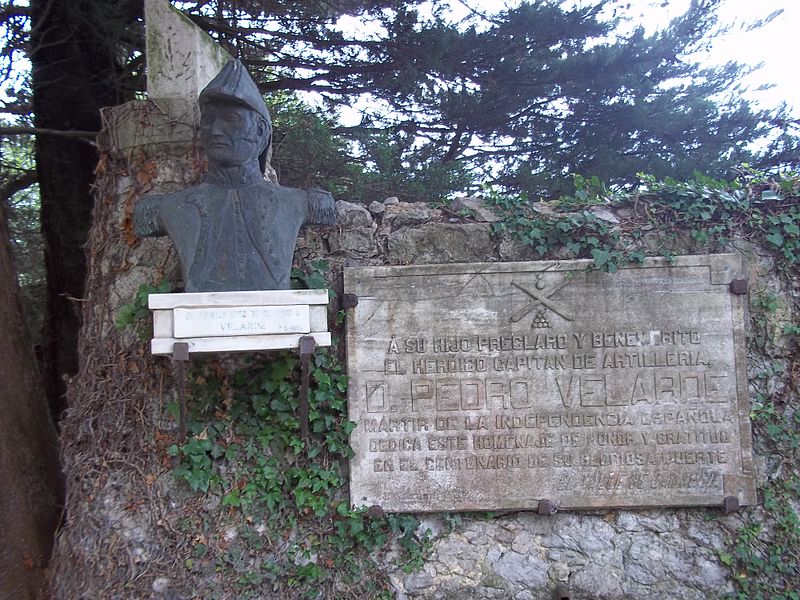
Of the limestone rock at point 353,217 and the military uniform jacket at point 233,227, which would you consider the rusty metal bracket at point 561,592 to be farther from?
the limestone rock at point 353,217

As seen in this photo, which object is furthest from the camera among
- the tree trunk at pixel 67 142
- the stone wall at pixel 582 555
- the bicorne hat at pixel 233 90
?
the tree trunk at pixel 67 142

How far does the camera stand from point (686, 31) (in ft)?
23.8

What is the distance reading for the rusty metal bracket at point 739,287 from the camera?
12.4ft

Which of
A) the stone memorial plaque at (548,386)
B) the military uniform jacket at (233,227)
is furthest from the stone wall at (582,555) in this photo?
the military uniform jacket at (233,227)

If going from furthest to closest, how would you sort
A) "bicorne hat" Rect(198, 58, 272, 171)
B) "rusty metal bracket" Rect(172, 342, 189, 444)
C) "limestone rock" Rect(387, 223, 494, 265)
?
"limestone rock" Rect(387, 223, 494, 265), "bicorne hat" Rect(198, 58, 272, 171), "rusty metal bracket" Rect(172, 342, 189, 444)

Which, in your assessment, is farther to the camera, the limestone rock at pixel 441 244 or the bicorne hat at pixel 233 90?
the limestone rock at pixel 441 244

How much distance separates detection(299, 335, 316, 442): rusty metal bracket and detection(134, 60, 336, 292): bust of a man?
389 millimetres

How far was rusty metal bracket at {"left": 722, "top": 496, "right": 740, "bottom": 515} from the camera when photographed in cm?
365

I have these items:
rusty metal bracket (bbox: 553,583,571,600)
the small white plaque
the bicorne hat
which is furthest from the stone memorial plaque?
the bicorne hat

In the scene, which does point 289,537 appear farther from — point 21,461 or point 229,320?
point 21,461

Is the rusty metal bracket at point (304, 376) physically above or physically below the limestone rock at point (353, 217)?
below

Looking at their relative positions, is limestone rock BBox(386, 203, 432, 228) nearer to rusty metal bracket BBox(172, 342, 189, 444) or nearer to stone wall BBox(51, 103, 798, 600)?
stone wall BBox(51, 103, 798, 600)

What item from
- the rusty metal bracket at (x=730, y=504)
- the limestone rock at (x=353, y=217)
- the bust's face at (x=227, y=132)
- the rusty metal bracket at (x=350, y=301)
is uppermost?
the bust's face at (x=227, y=132)

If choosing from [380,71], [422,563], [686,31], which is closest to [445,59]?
[380,71]
